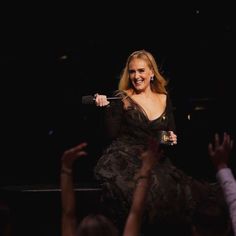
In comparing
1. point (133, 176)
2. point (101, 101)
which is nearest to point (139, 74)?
point (101, 101)

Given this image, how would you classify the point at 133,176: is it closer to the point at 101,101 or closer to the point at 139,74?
the point at 101,101

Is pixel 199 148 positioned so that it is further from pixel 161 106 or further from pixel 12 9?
pixel 12 9

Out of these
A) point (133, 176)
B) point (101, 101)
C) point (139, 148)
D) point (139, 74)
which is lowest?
point (133, 176)

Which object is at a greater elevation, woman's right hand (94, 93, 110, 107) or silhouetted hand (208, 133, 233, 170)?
woman's right hand (94, 93, 110, 107)

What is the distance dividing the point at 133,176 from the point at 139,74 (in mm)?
823

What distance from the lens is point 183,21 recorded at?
5.95 m

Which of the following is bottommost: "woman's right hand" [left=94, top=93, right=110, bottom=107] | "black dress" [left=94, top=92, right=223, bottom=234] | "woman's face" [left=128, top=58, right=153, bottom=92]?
"black dress" [left=94, top=92, right=223, bottom=234]

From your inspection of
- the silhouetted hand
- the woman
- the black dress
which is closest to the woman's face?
the woman

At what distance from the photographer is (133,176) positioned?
413 cm

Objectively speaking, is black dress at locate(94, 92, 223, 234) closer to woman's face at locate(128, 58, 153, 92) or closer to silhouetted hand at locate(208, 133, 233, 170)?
woman's face at locate(128, 58, 153, 92)

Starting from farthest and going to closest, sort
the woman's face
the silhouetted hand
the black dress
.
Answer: the woman's face
the black dress
the silhouetted hand

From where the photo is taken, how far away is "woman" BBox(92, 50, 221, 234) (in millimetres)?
4082

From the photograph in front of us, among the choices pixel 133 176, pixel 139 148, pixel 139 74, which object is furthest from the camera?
pixel 139 74

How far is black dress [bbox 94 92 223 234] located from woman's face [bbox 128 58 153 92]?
13 centimetres
